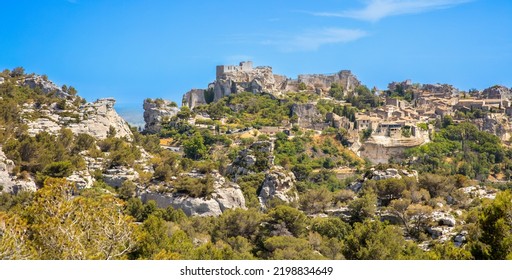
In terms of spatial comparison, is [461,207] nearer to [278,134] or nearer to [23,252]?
[23,252]

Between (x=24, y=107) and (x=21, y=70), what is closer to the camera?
(x=24, y=107)

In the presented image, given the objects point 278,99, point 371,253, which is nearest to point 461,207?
point 371,253

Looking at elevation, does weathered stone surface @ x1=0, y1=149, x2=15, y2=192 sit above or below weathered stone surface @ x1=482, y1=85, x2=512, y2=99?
below

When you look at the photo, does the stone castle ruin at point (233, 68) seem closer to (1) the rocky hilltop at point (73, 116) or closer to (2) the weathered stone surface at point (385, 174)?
(1) the rocky hilltop at point (73, 116)

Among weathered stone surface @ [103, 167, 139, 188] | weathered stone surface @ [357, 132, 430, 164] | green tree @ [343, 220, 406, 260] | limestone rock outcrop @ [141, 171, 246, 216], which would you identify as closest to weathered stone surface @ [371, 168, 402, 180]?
limestone rock outcrop @ [141, 171, 246, 216]

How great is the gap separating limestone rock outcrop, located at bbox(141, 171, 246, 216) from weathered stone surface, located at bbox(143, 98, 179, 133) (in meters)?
30.5

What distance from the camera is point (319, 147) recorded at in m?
55.0

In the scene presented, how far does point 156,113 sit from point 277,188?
29.9 metres

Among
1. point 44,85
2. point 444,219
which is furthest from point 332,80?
point 444,219

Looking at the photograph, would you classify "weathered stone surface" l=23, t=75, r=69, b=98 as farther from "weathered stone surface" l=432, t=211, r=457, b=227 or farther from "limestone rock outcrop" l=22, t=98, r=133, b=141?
"weathered stone surface" l=432, t=211, r=457, b=227

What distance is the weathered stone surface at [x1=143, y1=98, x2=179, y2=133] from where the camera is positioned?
60.6 m

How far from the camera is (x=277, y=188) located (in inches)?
1359

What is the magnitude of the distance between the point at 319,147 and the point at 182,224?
108 ft

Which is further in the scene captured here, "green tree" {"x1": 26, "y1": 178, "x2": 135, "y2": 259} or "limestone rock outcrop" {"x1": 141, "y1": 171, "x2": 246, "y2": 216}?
"limestone rock outcrop" {"x1": 141, "y1": 171, "x2": 246, "y2": 216}
